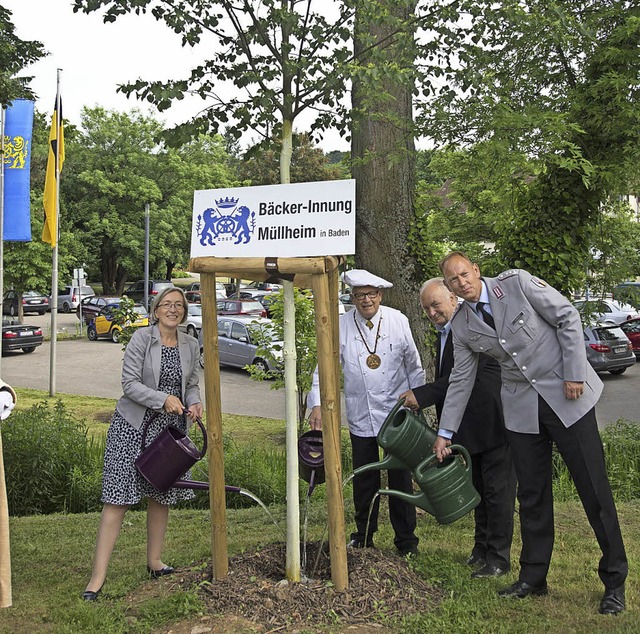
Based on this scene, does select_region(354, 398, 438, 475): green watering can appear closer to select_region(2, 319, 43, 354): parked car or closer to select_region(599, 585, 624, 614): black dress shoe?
select_region(599, 585, 624, 614): black dress shoe

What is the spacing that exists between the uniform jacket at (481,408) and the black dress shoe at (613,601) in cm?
99

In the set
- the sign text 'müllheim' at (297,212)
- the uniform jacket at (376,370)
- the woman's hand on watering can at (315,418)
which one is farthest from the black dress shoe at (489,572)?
the sign text 'müllheim' at (297,212)

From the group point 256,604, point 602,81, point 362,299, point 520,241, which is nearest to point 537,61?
point 602,81

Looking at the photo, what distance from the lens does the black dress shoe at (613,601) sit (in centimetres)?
386

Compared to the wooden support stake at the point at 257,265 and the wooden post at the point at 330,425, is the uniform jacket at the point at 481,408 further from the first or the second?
the wooden support stake at the point at 257,265

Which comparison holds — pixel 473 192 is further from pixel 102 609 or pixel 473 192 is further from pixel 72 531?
pixel 102 609

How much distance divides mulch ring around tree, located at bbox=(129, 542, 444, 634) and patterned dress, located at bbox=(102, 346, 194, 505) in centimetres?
50

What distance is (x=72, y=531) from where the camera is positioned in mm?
5926

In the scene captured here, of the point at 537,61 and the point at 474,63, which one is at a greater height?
the point at 537,61

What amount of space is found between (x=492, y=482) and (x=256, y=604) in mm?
1549

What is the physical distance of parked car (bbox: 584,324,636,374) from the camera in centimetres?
1830

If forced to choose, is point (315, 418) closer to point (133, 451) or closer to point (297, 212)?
point (133, 451)

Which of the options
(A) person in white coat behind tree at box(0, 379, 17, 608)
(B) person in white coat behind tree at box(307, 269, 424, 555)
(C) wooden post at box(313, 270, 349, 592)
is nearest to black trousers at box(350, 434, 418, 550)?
(B) person in white coat behind tree at box(307, 269, 424, 555)

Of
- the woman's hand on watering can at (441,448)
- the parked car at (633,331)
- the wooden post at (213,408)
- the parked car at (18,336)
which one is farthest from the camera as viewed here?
the parked car at (18,336)
